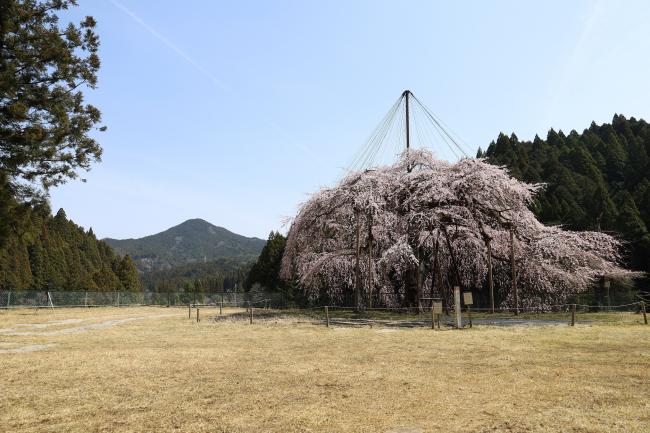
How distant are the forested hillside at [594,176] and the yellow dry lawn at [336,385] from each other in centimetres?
2866

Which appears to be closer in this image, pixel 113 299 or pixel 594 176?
pixel 113 299

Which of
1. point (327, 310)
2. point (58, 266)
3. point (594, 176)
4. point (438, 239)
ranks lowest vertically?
point (327, 310)

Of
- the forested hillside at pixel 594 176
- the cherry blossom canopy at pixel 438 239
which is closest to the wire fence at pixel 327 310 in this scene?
the cherry blossom canopy at pixel 438 239

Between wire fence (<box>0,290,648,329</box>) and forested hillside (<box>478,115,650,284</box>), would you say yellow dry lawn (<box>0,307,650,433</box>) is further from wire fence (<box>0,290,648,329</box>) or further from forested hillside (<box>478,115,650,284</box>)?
forested hillside (<box>478,115,650,284</box>)

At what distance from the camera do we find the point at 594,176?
60156 mm

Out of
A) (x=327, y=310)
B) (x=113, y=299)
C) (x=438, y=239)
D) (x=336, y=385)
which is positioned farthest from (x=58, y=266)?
(x=336, y=385)

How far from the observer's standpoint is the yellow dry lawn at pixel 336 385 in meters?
6.00

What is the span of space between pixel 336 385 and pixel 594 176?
6328 centimetres

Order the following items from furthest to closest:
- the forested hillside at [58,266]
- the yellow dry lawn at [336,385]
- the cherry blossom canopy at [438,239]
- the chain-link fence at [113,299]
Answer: the forested hillside at [58,266]
the chain-link fence at [113,299]
the cherry blossom canopy at [438,239]
the yellow dry lawn at [336,385]

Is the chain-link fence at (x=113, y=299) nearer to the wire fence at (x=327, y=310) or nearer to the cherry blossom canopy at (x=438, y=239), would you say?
the wire fence at (x=327, y=310)

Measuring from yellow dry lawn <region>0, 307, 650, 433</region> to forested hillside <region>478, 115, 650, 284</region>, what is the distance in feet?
94.0

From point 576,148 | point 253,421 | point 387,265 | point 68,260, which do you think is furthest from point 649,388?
point 68,260

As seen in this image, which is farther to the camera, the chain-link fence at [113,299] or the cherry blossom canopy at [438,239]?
the chain-link fence at [113,299]

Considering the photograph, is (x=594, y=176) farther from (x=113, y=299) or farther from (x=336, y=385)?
(x=336, y=385)
